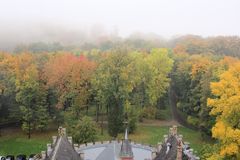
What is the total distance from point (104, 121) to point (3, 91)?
17.4 meters

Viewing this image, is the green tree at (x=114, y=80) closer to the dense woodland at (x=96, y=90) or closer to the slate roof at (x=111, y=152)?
the dense woodland at (x=96, y=90)

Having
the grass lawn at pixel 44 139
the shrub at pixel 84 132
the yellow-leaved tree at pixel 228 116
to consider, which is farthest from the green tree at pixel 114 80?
the yellow-leaved tree at pixel 228 116

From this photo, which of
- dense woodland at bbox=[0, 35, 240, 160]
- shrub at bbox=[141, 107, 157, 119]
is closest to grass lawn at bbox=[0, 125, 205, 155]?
dense woodland at bbox=[0, 35, 240, 160]

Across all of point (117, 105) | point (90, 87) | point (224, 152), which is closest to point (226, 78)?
point (224, 152)

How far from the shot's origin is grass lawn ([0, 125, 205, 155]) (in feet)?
221

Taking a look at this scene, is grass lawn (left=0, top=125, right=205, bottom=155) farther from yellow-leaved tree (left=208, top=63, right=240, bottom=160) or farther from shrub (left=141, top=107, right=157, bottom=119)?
yellow-leaved tree (left=208, top=63, right=240, bottom=160)

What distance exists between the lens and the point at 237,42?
4299 inches

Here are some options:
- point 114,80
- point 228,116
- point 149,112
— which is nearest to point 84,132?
point 114,80

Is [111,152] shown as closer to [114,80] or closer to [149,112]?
[114,80]

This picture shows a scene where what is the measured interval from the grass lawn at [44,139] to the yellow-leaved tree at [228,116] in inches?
917

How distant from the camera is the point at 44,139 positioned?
70562 millimetres

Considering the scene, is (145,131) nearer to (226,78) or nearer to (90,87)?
(90,87)

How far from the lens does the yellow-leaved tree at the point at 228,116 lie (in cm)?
4178

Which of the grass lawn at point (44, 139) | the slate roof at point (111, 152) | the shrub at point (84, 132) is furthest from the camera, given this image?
the grass lawn at point (44, 139)
